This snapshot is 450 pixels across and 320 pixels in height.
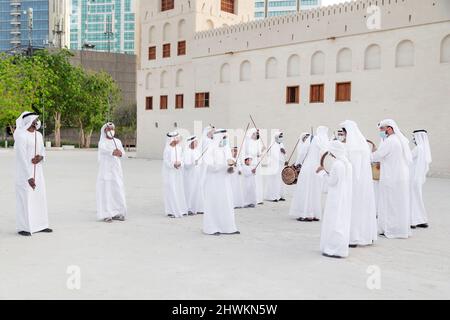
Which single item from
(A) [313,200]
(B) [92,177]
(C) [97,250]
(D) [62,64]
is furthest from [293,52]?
(D) [62,64]

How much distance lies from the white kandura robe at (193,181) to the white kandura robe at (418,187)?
4100mm

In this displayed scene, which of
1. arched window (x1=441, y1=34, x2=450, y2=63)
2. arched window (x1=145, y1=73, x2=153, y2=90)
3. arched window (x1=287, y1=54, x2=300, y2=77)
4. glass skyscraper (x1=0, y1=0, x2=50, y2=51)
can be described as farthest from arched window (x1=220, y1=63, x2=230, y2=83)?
glass skyscraper (x1=0, y1=0, x2=50, y2=51)

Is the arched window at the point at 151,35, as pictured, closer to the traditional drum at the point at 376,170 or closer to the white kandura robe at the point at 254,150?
the white kandura robe at the point at 254,150

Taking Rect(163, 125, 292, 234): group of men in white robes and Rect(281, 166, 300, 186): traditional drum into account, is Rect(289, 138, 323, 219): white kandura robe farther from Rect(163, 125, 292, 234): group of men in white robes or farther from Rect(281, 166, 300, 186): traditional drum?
Rect(163, 125, 292, 234): group of men in white robes

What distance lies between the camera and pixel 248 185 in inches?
452

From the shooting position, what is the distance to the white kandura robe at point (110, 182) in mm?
9023

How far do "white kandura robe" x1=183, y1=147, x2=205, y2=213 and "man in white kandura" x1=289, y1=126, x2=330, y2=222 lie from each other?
1921 millimetres

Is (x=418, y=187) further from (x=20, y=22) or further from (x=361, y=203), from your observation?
(x=20, y=22)

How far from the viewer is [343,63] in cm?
2245

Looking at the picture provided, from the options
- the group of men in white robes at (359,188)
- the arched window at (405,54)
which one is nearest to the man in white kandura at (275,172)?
the group of men in white robes at (359,188)

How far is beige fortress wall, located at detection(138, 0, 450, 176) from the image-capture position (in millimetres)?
19750
